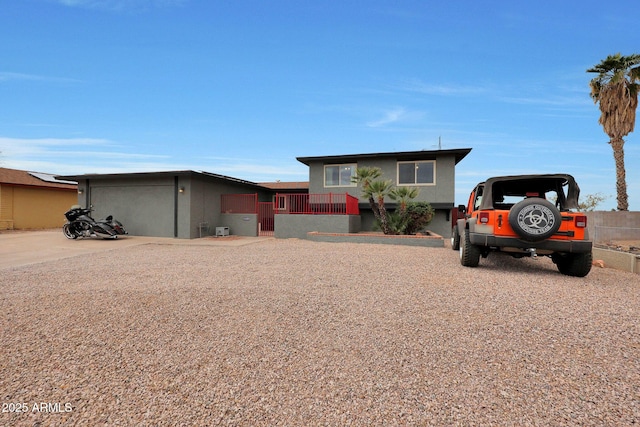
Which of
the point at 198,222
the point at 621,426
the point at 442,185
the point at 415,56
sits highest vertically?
the point at 415,56

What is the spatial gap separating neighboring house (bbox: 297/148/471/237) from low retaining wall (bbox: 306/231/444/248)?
440cm

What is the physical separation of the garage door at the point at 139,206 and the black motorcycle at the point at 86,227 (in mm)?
1707

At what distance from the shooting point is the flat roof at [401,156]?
50.9ft

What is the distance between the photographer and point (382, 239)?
11.8 metres

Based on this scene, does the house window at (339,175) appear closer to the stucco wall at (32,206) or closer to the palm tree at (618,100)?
the palm tree at (618,100)

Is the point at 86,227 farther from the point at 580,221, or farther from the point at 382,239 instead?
the point at 580,221

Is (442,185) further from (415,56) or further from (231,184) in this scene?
(231,184)

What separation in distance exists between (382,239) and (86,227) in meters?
13.3

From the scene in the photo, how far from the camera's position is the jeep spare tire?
5.67 metres

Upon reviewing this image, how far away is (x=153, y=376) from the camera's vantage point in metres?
2.40

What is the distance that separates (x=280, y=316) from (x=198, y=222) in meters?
12.4

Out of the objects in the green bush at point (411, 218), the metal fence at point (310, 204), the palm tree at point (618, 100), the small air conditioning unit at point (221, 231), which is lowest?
the small air conditioning unit at point (221, 231)

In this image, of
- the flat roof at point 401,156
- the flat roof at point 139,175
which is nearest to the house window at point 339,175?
the flat roof at point 401,156

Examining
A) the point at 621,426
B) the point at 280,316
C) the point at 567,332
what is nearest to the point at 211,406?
the point at 280,316
